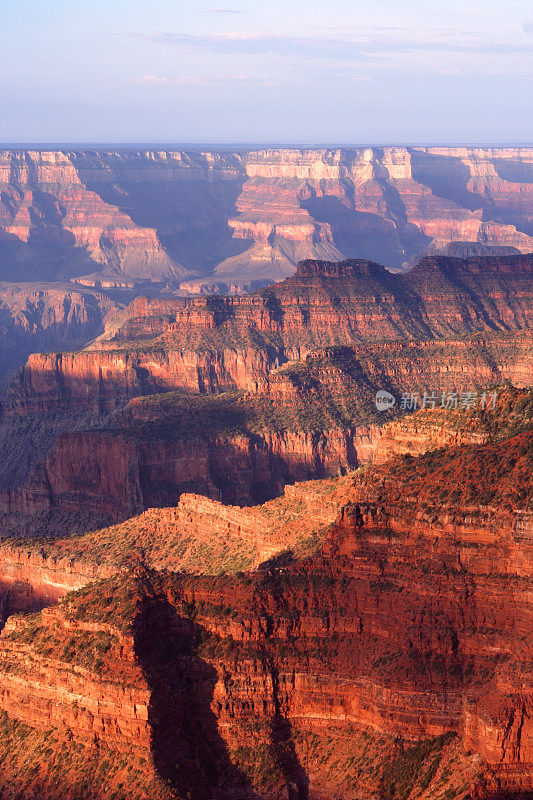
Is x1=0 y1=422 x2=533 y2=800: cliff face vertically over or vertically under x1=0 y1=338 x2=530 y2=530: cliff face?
under

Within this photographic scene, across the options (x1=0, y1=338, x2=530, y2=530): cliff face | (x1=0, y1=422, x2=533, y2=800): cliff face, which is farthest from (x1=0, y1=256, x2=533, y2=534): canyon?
(x1=0, y1=422, x2=533, y2=800): cliff face

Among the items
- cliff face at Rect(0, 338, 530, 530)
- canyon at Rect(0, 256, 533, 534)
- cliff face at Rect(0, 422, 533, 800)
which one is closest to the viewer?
cliff face at Rect(0, 422, 533, 800)

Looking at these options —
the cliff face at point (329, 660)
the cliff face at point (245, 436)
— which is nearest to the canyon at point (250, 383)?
the cliff face at point (245, 436)

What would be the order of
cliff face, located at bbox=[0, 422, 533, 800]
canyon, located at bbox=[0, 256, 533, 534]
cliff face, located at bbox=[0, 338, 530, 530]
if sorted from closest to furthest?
cliff face, located at bbox=[0, 422, 533, 800] < cliff face, located at bbox=[0, 338, 530, 530] < canyon, located at bbox=[0, 256, 533, 534]

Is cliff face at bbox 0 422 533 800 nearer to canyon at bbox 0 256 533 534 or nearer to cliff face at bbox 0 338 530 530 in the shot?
canyon at bbox 0 256 533 534

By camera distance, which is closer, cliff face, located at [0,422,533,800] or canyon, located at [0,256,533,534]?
cliff face, located at [0,422,533,800]

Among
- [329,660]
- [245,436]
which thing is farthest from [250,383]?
[329,660]

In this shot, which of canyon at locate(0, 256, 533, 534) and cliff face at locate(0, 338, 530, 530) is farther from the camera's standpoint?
canyon at locate(0, 256, 533, 534)

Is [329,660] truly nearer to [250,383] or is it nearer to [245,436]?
[245,436]
